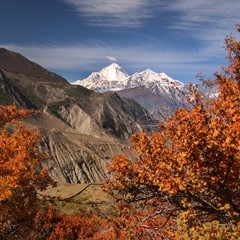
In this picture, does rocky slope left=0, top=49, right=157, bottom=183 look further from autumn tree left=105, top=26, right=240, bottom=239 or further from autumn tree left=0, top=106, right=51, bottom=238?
autumn tree left=105, top=26, right=240, bottom=239

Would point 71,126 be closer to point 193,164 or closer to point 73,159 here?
point 73,159

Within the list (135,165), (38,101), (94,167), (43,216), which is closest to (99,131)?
(38,101)

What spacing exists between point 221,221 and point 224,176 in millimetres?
2970

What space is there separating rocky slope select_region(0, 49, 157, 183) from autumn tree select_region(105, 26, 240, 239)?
72325 mm

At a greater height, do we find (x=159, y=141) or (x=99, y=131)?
(x=159, y=141)

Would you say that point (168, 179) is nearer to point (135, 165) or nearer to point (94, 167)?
point (135, 165)

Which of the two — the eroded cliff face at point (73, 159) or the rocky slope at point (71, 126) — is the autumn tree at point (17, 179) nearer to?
the rocky slope at point (71, 126)

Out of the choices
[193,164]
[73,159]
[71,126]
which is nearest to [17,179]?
[193,164]

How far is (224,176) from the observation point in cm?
991

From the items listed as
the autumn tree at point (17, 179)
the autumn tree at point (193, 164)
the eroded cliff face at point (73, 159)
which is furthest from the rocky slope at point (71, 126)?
the autumn tree at point (193, 164)

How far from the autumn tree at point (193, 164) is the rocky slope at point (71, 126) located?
72.3 m

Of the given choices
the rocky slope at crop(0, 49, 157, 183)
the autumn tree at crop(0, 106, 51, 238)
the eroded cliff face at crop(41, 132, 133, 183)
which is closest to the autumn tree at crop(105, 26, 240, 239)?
the autumn tree at crop(0, 106, 51, 238)

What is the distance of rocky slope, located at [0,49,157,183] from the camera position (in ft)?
332

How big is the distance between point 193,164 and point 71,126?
159 m
